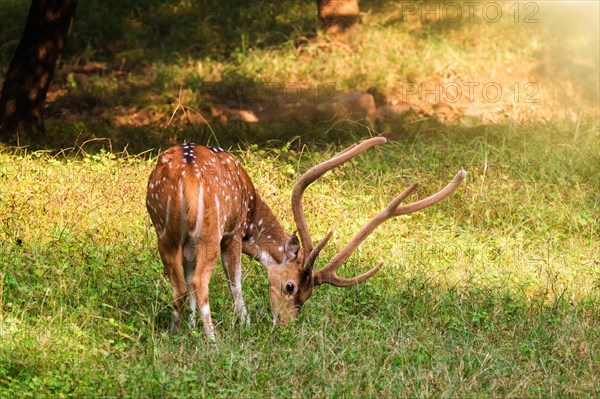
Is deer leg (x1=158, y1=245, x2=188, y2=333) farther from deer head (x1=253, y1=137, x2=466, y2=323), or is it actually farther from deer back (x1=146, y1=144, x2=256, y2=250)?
deer head (x1=253, y1=137, x2=466, y2=323)

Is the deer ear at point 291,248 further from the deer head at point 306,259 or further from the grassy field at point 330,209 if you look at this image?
the grassy field at point 330,209

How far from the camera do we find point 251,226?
6668 millimetres

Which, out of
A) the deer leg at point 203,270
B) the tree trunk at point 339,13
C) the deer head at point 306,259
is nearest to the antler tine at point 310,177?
the deer head at point 306,259

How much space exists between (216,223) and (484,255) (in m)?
2.74

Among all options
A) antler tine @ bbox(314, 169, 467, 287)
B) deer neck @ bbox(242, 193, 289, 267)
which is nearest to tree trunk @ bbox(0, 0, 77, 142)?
deer neck @ bbox(242, 193, 289, 267)

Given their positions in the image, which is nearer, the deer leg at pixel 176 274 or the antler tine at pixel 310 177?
the deer leg at pixel 176 274

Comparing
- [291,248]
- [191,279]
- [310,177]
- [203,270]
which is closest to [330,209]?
[291,248]

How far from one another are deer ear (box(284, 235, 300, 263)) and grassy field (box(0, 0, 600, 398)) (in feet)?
1.05

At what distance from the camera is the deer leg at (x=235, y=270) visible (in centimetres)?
623

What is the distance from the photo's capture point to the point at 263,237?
6.66m

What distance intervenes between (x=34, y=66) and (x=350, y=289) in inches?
213

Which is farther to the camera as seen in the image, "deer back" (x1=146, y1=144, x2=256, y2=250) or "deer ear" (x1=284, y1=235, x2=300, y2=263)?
"deer ear" (x1=284, y1=235, x2=300, y2=263)

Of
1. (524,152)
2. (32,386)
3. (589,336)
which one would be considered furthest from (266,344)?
(524,152)

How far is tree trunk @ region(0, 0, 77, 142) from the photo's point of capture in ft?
34.5
